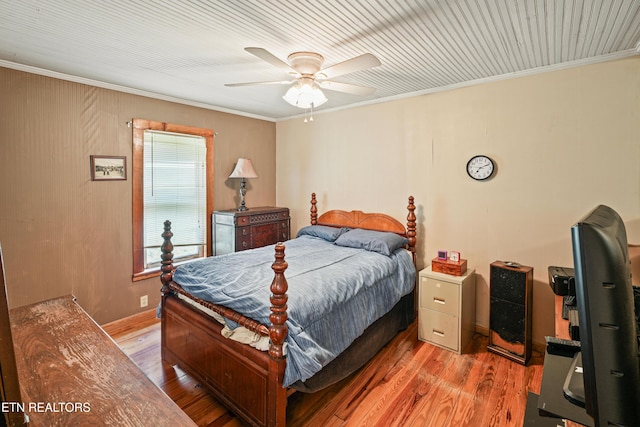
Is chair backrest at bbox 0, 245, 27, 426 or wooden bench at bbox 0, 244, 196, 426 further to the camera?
wooden bench at bbox 0, 244, 196, 426

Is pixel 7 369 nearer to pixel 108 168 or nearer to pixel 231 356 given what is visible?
pixel 231 356

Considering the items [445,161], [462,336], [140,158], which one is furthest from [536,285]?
[140,158]

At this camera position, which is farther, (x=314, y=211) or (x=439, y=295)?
(x=314, y=211)

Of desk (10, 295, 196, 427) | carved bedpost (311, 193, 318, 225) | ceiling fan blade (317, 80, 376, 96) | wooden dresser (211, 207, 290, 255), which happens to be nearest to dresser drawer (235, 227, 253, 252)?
wooden dresser (211, 207, 290, 255)

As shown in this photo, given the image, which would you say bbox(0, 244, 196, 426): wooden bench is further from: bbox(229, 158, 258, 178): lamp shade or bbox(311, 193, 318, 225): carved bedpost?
bbox(311, 193, 318, 225): carved bedpost

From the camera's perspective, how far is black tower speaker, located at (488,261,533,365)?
8.81ft

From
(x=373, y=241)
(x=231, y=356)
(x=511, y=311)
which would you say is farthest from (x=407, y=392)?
(x=373, y=241)

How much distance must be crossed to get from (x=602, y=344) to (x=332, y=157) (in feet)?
12.7

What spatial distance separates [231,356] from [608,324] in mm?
1980

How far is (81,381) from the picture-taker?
3.27 feet

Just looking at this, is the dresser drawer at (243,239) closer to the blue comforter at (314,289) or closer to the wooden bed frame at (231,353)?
the blue comforter at (314,289)

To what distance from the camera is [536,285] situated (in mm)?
2869

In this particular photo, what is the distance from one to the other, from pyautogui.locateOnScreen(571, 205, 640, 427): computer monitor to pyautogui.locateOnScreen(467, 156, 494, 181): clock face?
2794mm

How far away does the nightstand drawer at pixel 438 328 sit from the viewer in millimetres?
2877
